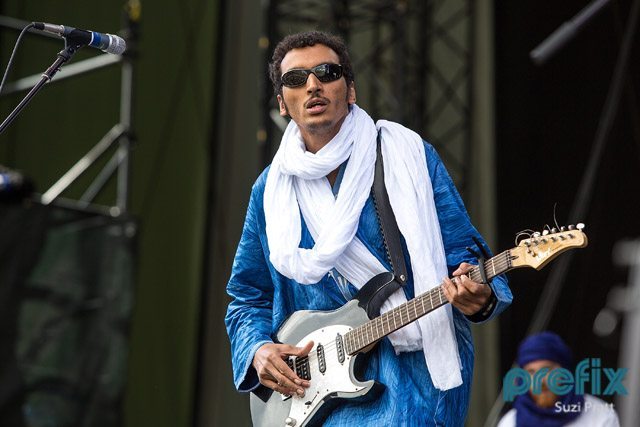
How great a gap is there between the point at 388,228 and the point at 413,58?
5.45 metres

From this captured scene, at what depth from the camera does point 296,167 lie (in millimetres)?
3643

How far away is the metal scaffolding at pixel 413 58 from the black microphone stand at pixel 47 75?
4.34 meters

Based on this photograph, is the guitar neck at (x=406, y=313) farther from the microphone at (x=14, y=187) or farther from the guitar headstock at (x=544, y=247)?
the microphone at (x=14, y=187)

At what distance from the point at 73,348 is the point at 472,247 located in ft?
13.1

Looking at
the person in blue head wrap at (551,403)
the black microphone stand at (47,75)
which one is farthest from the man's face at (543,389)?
the black microphone stand at (47,75)

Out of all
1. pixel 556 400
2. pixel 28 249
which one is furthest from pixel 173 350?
pixel 556 400

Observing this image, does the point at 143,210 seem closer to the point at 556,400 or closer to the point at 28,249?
the point at 28,249

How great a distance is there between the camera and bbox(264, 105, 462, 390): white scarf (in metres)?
3.36

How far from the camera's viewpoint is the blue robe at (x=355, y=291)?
3.33m

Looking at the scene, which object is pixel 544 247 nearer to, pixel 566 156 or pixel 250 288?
pixel 250 288

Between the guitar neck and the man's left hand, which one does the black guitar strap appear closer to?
the guitar neck

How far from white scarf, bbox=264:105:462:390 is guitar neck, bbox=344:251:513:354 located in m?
0.06

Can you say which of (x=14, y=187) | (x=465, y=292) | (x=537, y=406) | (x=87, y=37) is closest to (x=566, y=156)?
(x=537, y=406)

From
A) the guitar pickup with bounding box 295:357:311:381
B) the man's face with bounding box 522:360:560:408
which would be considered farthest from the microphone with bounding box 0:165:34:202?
the guitar pickup with bounding box 295:357:311:381
